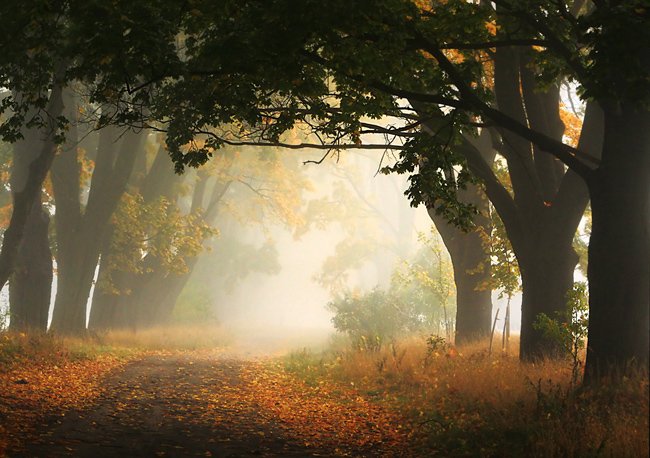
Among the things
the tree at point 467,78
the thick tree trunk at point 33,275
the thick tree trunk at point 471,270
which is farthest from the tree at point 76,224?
the tree at point 467,78

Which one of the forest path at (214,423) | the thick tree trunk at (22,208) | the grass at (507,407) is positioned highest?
the thick tree trunk at (22,208)

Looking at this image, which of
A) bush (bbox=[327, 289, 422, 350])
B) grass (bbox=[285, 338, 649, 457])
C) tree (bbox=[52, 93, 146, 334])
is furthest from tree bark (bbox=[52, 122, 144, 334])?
grass (bbox=[285, 338, 649, 457])

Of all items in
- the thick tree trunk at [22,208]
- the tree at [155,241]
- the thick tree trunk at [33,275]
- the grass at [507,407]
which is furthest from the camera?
the tree at [155,241]

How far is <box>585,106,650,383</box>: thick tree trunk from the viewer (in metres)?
8.44

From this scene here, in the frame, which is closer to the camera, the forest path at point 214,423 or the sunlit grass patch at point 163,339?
the forest path at point 214,423

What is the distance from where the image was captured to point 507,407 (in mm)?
8148

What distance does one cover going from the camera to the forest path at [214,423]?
7117mm

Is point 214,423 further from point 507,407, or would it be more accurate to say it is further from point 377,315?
point 377,315

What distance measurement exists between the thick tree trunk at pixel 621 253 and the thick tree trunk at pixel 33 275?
14.0m

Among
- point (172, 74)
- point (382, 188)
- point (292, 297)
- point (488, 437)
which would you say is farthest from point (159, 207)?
point (292, 297)

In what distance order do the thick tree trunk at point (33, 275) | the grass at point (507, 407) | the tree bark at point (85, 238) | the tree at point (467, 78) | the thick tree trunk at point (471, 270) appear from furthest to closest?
the tree bark at point (85, 238) → the thick tree trunk at point (33, 275) → the thick tree trunk at point (471, 270) → the tree at point (467, 78) → the grass at point (507, 407)

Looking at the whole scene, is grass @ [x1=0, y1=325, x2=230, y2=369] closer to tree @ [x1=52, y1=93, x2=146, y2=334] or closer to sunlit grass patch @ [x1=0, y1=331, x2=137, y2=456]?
sunlit grass patch @ [x1=0, y1=331, x2=137, y2=456]

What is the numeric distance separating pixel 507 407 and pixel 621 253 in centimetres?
245

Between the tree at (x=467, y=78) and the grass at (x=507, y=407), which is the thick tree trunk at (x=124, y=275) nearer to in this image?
the grass at (x=507, y=407)
